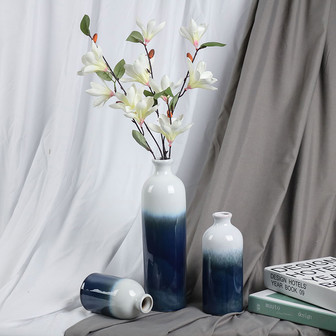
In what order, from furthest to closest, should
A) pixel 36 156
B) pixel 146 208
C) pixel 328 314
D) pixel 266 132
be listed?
pixel 36 156 < pixel 266 132 < pixel 146 208 < pixel 328 314

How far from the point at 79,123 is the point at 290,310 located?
1.05 metres

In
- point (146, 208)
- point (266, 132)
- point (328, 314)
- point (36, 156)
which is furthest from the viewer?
point (36, 156)

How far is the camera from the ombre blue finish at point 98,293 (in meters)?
1.66

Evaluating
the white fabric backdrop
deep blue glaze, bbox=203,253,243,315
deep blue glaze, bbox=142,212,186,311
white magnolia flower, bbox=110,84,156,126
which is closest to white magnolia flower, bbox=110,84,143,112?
white magnolia flower, bbox=110,84,156,126

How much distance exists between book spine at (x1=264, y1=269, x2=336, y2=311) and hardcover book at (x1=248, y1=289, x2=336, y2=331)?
0.04ft

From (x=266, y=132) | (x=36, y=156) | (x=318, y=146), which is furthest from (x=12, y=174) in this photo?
(x=318, y=146)

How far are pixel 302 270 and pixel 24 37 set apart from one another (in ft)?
4.19

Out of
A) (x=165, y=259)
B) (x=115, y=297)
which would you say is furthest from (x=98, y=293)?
(x=165, y=259)

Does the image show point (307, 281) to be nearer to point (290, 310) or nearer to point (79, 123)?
point (290, 310)

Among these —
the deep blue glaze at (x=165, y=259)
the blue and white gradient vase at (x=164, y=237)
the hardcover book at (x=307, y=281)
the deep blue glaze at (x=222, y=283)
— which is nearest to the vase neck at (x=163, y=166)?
the blue and white gradient vase at (x=164, y=237)

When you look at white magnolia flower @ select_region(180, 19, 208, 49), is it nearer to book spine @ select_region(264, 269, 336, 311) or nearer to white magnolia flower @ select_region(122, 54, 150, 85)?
white magnolia flower @ select_region(122, 54, 150, 85)

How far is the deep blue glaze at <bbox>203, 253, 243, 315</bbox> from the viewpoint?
1674 millimetres

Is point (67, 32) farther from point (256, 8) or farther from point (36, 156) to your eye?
point (256, 8)

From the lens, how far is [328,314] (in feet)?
5.23
